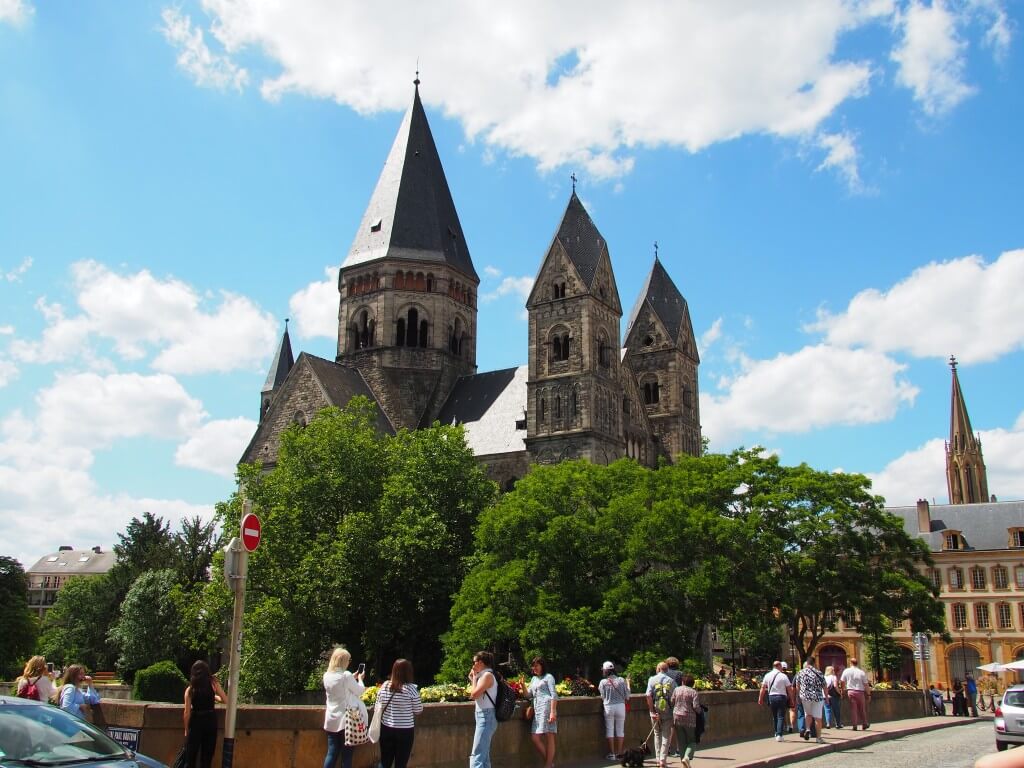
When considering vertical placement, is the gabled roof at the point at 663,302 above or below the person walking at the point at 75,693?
above

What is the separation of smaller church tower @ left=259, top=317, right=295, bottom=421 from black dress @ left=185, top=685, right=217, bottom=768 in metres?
59.4

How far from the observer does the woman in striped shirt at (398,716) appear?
1054cm

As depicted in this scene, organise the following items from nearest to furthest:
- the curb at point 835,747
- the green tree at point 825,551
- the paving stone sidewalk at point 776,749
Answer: the paving stone sidewalk at point 776,749, the curb at point 835,747, the green tree at point 825,551

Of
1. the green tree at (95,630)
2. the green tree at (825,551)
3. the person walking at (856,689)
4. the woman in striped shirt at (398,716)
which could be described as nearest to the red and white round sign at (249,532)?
the woman in striped shirt at (398,716)

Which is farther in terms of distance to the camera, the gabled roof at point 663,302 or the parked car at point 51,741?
the gabled roof at point 663,302

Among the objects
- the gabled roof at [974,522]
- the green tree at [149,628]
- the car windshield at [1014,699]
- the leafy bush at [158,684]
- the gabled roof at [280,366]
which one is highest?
the gabled roof at [280,366]

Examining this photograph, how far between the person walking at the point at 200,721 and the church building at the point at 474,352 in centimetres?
3503

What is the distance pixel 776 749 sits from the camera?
17.0 m

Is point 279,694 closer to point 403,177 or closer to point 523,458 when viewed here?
point 523,458

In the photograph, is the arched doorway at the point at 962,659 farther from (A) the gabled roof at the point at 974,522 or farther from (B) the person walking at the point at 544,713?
(B) the person walking at the point at 544,713

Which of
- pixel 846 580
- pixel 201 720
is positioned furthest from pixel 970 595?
pixel 201 720

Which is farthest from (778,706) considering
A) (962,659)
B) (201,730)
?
(962,659)

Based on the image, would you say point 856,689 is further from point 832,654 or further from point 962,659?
point 832,654

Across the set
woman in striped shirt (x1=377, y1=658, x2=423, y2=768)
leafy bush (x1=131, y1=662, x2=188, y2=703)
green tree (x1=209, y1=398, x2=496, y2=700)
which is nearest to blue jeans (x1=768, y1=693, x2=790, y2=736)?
woman in striped shirt (x1=377, y1=658, x2=423, y2=768)
